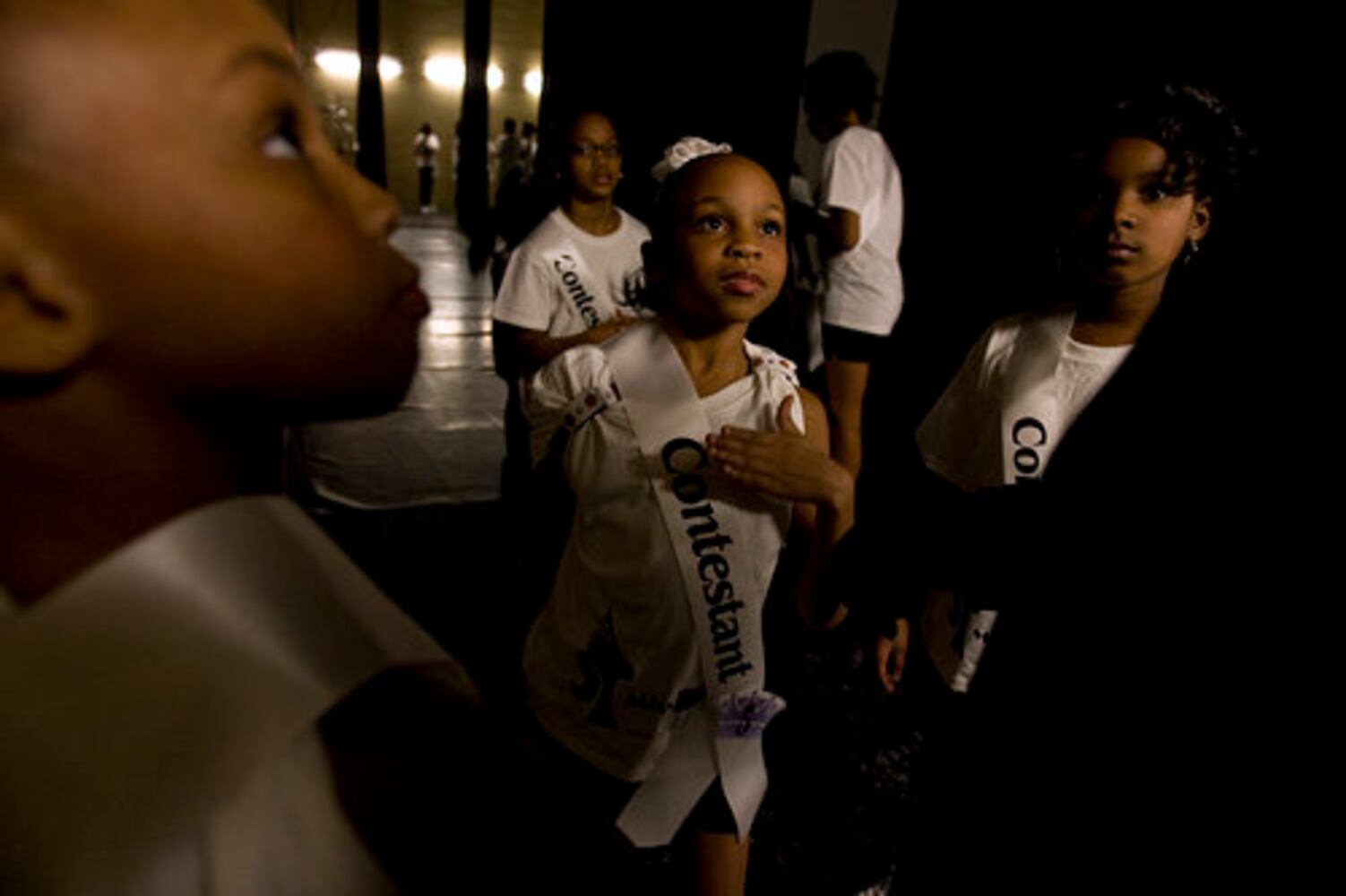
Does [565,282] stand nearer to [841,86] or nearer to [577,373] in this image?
[577,373]

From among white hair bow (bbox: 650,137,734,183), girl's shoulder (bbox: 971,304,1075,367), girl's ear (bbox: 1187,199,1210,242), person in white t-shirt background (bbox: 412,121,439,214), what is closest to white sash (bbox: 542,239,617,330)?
white hair bow (bbox: 650,137,734,183)

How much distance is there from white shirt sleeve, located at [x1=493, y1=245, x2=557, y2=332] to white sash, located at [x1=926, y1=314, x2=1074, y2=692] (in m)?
1.33

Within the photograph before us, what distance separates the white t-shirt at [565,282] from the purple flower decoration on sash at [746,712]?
1.32 metres

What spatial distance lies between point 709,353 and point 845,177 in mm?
2253

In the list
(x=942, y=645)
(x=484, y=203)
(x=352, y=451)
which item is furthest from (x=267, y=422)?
(x=484, y=203)

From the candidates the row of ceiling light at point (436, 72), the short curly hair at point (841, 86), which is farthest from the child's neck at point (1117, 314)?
the row of ceiling light at point (436, 72)

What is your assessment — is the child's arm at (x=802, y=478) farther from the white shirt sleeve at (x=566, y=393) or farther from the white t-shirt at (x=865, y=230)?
the white t-shirt at (x=865, y=230)

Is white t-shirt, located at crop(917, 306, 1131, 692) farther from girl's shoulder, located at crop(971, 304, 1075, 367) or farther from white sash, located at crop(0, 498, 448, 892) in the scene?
white sash, located at crop(0, 498, 448, 892)

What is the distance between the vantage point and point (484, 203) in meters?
10.5

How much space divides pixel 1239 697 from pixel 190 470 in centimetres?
57

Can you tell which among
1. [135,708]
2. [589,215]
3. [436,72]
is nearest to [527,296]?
[589,215]

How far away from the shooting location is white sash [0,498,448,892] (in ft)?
1.41

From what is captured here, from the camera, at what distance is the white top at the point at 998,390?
1538 millimetres

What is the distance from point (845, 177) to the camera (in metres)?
3.43
